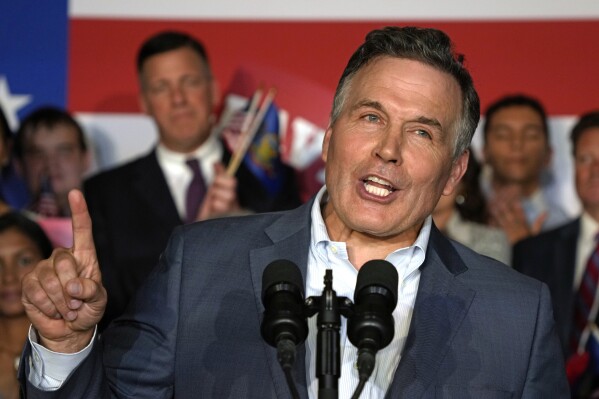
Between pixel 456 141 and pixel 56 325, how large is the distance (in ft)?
3.45

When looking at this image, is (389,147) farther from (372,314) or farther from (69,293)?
(69,293)

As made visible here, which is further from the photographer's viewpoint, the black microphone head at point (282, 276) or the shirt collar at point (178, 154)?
the shirt collar at point (178, 154)

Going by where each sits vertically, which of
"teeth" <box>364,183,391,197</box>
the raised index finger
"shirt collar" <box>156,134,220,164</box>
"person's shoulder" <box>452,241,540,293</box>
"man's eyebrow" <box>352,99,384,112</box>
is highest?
"man's eyebrow" <box>352,99,384,112</box>

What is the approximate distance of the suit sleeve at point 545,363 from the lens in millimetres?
2324

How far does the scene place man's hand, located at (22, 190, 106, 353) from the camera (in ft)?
6.37

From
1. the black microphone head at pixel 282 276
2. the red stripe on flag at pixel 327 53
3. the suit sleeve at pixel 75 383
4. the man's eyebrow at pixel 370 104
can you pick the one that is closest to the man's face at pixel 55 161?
the red stripe on flag at pixel 327 53

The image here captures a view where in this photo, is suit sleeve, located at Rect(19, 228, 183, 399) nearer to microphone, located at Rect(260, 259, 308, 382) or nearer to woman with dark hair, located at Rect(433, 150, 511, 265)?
microphone, located at Rect(260, 259, 308, 382)

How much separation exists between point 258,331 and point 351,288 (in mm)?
272

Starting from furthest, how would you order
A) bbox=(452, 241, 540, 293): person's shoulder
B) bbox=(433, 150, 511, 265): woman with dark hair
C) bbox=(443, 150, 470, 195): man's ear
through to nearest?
1. bbox=(433, 150, 511, 265): woman with dark hair
2. bbox=(443, 150, 470, 195): man's ear
3. bbox=(452, 241, 540, 293): person's shoulder

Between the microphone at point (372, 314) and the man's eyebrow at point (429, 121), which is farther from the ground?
the man's eyebrow at point (429, 121)

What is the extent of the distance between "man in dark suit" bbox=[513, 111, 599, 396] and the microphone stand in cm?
259

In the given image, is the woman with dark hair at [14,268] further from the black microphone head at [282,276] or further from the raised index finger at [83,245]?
the black microphone head at [282,276]

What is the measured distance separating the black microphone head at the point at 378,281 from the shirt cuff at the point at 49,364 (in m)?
0.56

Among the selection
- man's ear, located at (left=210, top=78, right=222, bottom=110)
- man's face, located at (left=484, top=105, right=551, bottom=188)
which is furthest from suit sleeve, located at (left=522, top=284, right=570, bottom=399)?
man's ear, located at (left=210, top=78, right=222, bottom=110)
